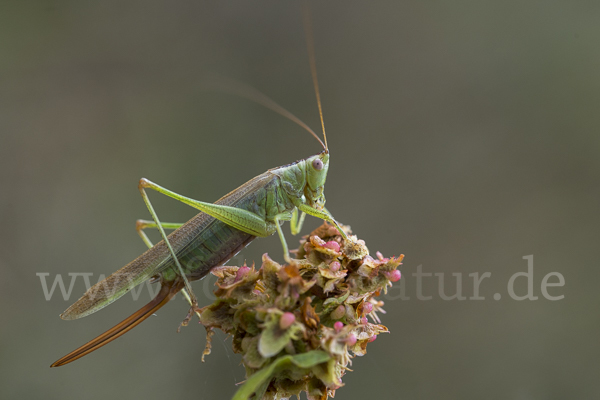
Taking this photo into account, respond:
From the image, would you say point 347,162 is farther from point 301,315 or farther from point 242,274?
point 301,315

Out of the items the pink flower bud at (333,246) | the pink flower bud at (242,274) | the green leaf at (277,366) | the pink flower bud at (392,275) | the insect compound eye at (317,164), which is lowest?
the green leaf at (277,366)

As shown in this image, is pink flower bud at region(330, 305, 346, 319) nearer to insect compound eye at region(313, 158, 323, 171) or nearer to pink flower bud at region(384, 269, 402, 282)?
pink flower bud at region(384, 269, 402, 282)

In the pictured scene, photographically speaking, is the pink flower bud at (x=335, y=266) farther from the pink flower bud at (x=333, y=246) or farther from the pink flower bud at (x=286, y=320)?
the pink flower bud at (x=286, y=320)

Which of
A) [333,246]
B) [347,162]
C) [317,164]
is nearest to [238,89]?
[347,162]

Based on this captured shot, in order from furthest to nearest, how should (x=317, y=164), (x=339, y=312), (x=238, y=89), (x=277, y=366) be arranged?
(x=238, y=89)
(x=317, y=164)
(x=339, y=312)
(x=277, y=366)

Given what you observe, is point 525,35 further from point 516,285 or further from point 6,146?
point 6,146

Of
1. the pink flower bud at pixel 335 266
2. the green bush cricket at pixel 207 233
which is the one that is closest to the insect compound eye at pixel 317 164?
the green bush cricket at pixel 207 233

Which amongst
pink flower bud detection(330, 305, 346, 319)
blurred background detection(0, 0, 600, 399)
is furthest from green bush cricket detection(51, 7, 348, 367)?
blurred background detection(0, 0, 600, 399)
